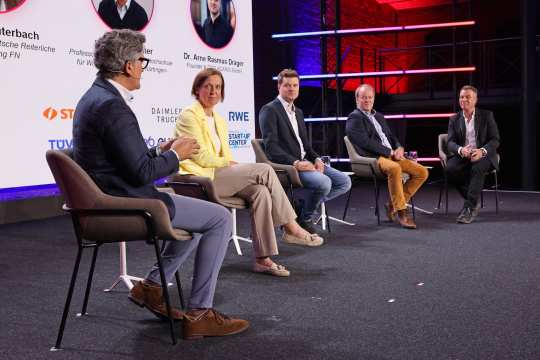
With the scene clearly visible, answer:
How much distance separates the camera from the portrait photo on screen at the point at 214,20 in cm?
604

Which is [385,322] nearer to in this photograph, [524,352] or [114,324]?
[524,352]

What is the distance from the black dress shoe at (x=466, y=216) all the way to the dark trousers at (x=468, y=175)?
0.04 metres

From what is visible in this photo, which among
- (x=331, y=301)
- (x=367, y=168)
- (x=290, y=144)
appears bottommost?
(x=331, y=301)

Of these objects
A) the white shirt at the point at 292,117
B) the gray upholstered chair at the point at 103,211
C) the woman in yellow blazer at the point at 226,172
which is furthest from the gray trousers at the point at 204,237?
the white shirt at the point at 292,117

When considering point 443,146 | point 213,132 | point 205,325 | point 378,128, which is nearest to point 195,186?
point 213,132

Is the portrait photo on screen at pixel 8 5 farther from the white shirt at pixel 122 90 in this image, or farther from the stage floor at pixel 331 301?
the white shirt at pixel 122 90

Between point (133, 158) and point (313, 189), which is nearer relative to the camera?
point (133, 158)

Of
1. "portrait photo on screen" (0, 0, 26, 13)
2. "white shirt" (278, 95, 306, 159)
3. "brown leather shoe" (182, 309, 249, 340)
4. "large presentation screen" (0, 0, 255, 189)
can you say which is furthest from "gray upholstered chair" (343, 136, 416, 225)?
"brown leather shoe" (182, 309, 249, 340)

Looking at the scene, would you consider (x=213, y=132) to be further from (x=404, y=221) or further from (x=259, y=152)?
(x=404, y=221)

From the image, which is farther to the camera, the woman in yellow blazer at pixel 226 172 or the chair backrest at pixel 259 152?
the chair backrest at pixel 259 152

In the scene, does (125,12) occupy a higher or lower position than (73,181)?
higher

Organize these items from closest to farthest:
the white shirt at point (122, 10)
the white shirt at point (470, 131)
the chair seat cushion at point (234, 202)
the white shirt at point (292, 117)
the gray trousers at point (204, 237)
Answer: the gray trousers at point (204, 237) < the chair seat cushion at point (234, 202) < the white shirt at point (292, 117) < the white shirt at point (122, 10) < the white shirt at point (470, 131)

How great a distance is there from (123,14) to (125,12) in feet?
0.08

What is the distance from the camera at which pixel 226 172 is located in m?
3.51
